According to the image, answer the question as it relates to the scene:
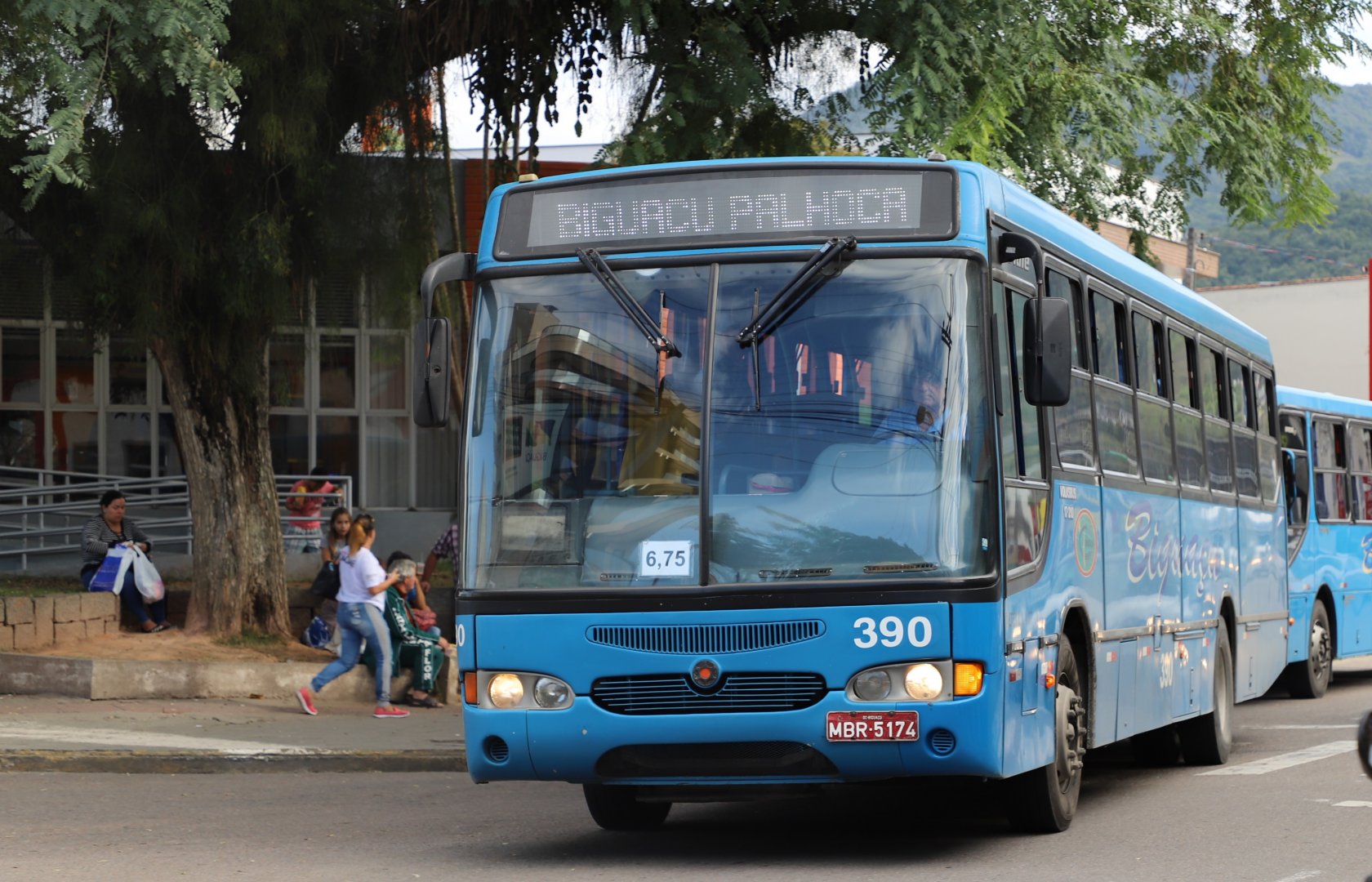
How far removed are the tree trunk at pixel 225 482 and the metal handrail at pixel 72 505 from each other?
431cm

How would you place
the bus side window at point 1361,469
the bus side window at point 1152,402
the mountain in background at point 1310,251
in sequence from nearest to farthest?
1. the bus side window at point 1152,402
2. the bus side window at point 1361,469
3. the mountain in background at point 1310,251

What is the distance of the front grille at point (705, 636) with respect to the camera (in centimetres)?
779

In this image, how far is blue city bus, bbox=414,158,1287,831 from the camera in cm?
778

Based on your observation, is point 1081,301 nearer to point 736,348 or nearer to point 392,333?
point 736,348

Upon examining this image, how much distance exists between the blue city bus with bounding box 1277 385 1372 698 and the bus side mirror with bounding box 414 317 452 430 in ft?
38.4

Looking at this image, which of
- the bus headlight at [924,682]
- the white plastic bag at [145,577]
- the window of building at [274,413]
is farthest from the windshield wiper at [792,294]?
the window of building at [274,413]

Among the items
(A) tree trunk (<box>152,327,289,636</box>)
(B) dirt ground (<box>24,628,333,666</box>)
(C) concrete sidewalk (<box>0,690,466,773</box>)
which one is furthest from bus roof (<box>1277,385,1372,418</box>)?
(A) tree trunk (<box>152,327,289,636</box>)

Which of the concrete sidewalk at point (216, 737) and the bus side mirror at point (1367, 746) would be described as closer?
the bus side mirror at point (1367, 746)

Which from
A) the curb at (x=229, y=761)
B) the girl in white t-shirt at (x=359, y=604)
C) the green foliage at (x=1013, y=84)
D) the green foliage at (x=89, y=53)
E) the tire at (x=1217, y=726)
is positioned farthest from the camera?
the girl in white t-shirt at (x=359, y=604)

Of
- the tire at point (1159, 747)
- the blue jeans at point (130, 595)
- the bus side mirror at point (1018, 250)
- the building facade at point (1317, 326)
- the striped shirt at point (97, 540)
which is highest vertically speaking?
the building facade at point (1317, 326)

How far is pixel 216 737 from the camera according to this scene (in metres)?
13.8

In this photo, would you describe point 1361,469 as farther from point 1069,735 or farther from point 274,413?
point 274,413

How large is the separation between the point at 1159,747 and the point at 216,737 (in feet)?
22.1

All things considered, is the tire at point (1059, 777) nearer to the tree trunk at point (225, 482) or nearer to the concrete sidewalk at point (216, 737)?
the concrete sidewalk at point (216, 737)
